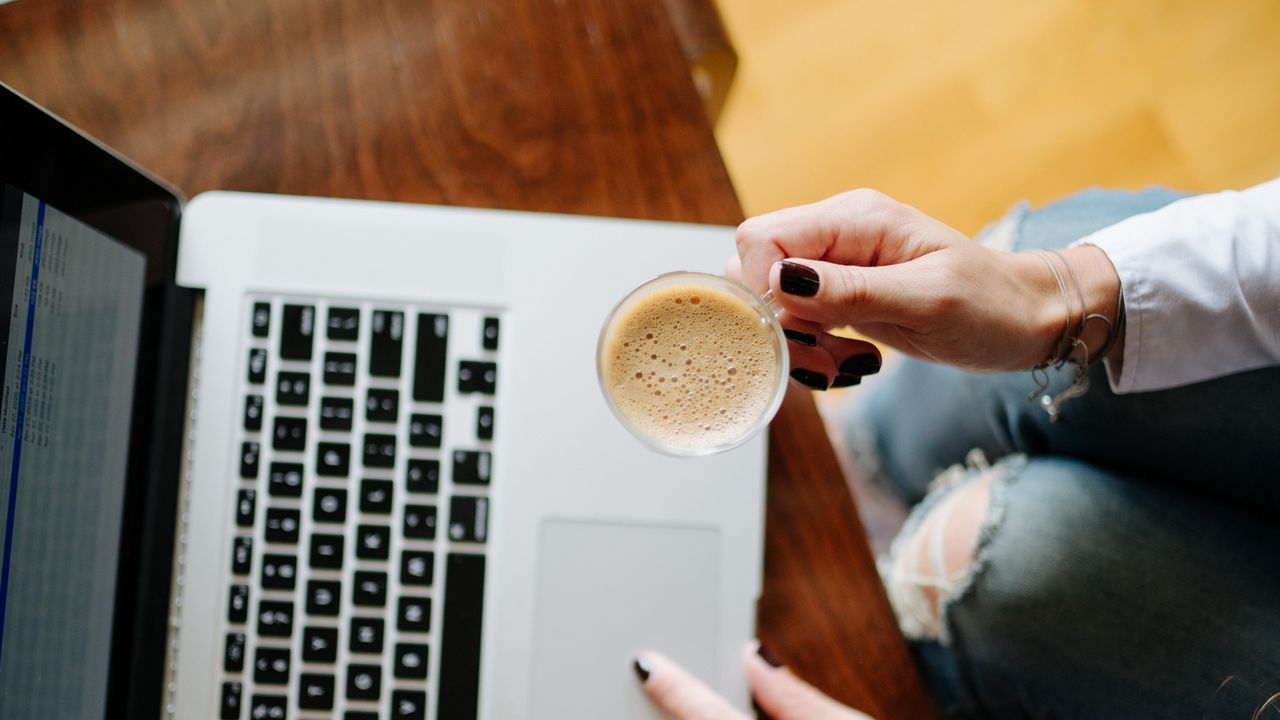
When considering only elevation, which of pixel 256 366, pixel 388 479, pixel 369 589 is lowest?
pixel 369 589

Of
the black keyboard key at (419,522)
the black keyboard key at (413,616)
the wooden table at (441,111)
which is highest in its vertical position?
the wooden table at (441,111)

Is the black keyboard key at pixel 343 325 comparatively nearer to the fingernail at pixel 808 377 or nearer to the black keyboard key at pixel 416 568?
the black keyboard key at pixel 416 568

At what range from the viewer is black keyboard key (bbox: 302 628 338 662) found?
77 centimetres

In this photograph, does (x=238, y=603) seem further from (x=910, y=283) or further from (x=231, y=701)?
(x=910, y=283)

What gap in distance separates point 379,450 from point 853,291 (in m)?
0.45

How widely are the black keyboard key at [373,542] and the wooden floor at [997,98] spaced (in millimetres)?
957

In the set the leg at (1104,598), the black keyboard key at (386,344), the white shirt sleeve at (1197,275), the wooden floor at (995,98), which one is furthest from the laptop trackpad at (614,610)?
the wooden floor at (995,98)

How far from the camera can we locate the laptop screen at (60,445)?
612 millimetres

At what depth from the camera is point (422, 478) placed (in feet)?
2.57

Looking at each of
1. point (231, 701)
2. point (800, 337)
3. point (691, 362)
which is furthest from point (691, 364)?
point (231, 701)

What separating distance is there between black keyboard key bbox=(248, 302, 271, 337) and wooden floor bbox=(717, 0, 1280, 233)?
0.92m

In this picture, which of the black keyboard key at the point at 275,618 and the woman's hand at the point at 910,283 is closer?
the woman's hand at the point at 910,283

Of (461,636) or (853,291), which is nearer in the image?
(853,291)

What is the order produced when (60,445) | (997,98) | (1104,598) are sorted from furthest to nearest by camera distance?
(997,98) → (1104,598) → (60,445)
